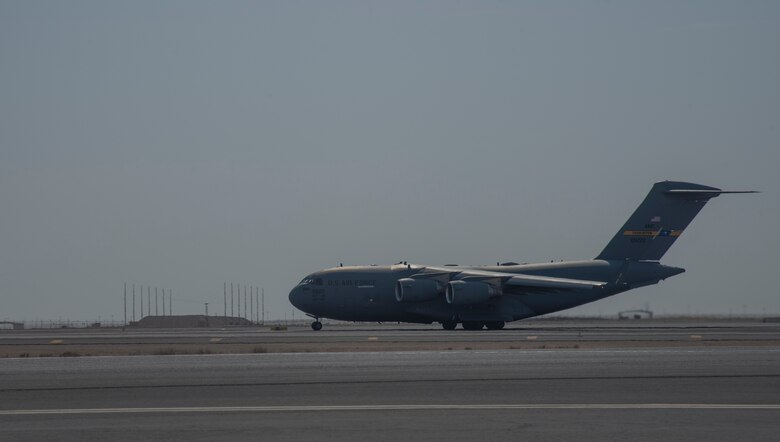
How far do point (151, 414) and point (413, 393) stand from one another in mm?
5108

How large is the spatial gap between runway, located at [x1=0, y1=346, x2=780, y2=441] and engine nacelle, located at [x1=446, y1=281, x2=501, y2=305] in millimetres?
27416

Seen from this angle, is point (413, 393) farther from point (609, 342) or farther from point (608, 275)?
point (608, 275)

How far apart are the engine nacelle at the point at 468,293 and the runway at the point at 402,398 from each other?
1079 inches

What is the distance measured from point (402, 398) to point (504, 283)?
4042cm

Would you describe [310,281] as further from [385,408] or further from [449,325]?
[385,408]

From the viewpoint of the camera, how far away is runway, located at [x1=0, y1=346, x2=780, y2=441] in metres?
14.4

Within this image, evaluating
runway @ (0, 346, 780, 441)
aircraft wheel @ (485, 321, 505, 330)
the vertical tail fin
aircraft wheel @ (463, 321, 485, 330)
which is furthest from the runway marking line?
the vertical tail fin

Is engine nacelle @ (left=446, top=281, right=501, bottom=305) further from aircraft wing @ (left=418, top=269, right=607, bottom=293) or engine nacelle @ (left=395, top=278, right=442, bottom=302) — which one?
engine nacelle @ (left=395, top=278, right=442, bottom=302)

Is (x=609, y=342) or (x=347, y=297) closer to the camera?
(x=609, y=342)

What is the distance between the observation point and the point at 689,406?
16.8 m

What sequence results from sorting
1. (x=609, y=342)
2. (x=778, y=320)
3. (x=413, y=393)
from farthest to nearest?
(x=778, y=320) < (x=609, y=342) < (x=413, y=393)

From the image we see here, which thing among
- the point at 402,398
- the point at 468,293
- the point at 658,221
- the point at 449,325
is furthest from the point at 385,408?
the point at 658,221

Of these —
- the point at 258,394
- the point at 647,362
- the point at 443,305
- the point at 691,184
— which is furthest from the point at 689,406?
the point at 691,184

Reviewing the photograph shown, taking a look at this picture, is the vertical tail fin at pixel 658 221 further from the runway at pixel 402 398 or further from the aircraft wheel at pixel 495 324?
the runway at pixel 402 398
